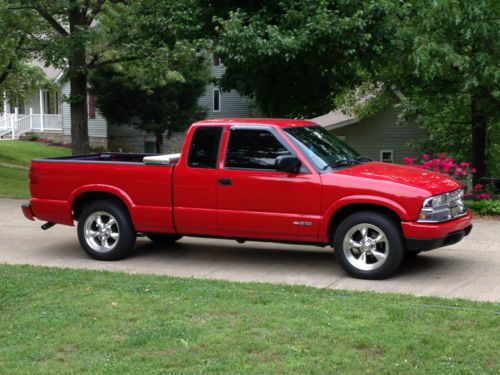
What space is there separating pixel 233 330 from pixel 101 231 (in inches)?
163

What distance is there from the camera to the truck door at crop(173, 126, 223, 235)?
28.5 feet

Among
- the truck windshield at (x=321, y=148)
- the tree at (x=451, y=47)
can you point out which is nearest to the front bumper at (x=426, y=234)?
the truck windshield at (x=321, y=148)

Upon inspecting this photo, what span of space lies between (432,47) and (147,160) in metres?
6.11

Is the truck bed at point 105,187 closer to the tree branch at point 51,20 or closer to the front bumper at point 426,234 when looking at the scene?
the front bumper at point 426,234

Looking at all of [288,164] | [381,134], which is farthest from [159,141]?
[288,164]

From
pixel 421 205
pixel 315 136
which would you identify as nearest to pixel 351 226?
pixel 421 205

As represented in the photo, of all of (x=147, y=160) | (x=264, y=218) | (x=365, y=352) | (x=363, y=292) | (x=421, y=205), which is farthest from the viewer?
(x=147, y=160)

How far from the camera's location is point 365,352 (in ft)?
16.8

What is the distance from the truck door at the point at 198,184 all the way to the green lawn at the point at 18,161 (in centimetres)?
897

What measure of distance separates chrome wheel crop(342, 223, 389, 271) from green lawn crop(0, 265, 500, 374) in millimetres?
982

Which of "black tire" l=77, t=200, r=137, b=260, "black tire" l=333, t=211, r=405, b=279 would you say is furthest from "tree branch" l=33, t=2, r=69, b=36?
"black tire" l=333, t=211, r=405, b=279

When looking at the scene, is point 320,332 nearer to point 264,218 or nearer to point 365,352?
point 365,352

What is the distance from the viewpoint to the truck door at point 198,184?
8.70 meters

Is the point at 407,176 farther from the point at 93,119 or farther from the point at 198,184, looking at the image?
the point at 93,119
